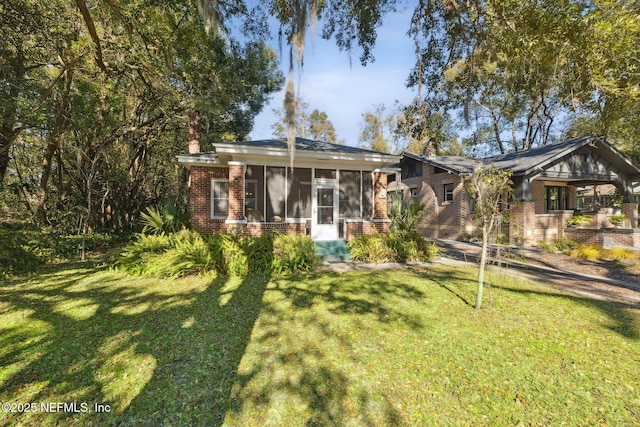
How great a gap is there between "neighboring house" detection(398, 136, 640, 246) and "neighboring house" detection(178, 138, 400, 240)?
362 cm

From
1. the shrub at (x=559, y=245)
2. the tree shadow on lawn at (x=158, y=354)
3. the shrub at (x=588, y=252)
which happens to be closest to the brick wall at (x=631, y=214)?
the shrub at (x=559, y=245)

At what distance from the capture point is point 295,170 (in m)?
9.98

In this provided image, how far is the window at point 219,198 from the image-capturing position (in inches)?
420

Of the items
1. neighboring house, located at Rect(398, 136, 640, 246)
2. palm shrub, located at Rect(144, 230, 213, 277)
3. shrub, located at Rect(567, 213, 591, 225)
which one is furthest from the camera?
shrub, located at Rect(567, 213, 591, 225)

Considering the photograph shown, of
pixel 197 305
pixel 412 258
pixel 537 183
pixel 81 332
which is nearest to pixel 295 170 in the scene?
pixel 412 258

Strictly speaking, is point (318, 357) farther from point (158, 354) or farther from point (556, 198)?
point (556, 198)

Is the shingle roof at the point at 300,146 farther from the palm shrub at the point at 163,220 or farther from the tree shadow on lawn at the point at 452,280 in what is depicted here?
the tree shadow on lawn at the point at 452,280

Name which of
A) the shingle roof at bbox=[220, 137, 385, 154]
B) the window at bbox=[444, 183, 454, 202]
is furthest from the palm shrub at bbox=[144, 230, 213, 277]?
the window at bbox=[444, 183, 454, 202]

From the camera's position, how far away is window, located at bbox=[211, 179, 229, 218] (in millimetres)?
10672

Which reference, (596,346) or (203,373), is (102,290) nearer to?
(203,373)

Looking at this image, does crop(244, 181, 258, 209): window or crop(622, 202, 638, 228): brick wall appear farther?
crop(622, 202, 638, 228): brick wall

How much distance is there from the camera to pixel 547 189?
1491 centimetres

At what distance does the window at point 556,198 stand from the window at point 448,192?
494 cm

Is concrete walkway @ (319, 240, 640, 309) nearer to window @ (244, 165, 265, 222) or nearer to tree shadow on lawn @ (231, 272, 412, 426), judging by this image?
tree shadow on lawn @ (231, 272, 412, 426)
